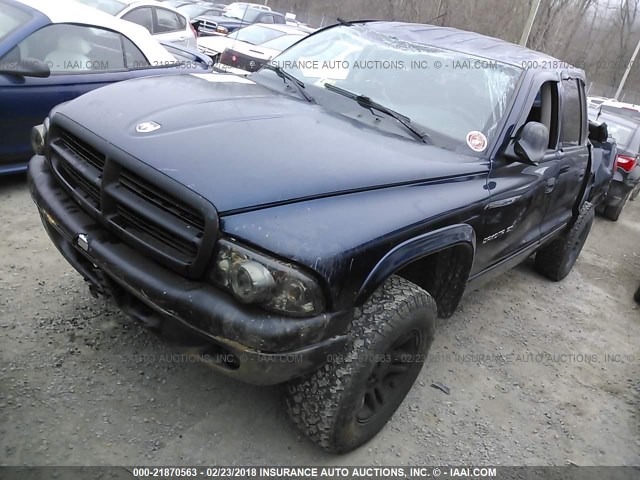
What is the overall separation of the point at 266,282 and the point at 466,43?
2.53 metres

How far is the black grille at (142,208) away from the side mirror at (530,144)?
1.90m

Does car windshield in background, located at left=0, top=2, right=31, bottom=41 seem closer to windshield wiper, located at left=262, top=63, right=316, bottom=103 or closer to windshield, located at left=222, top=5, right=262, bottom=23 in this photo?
windshield wiper, located at left=262, top=63, right=316, bottom=103

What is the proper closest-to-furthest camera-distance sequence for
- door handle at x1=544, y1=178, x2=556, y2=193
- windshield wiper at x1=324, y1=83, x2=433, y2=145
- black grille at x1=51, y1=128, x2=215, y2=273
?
black grille at x1=51, y1=128, x2=215, y2=273, windshield wiper at x1=324, y1=83, x2=433, y2=145, door handle at x1=544, y1=178, x2=556, y2=193

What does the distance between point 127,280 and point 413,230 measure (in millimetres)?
1211

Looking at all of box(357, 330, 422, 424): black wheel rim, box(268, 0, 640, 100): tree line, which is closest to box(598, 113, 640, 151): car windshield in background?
box(357, 330, 422, 424): black wheel rim

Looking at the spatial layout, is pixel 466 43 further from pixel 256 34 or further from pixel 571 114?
pixel 256 34

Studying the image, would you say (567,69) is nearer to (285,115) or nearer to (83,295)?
(285,115)

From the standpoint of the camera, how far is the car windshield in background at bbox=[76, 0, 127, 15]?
23.6 feet

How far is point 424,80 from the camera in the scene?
326cm

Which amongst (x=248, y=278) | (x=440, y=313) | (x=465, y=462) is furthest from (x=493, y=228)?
(x=248, y=278)

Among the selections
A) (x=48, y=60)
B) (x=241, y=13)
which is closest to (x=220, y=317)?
(x=48, y=60)

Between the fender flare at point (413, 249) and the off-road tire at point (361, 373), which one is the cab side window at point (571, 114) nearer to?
the fender flare at point (413, 249)

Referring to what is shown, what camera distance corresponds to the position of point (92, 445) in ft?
7.87

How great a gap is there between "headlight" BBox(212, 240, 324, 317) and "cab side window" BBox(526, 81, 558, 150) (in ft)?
7.05
